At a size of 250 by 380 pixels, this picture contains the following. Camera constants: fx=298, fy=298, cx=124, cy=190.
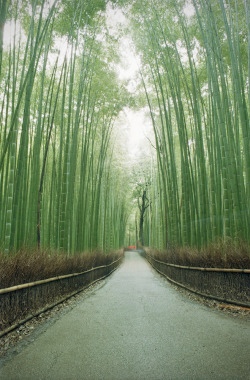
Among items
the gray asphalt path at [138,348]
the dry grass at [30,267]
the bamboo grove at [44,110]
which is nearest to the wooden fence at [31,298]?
the dry grass at [30,267]

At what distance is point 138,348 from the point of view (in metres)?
1.79

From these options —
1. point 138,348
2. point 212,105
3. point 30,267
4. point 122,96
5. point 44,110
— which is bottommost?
point 138,348

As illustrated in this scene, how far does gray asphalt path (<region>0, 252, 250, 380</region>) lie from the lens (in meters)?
1.44

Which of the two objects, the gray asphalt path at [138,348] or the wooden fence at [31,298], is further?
the wooden fence at [31,298]

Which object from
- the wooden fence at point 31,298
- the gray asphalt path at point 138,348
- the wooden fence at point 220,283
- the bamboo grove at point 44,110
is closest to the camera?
the gray asphalt path at point 138,348

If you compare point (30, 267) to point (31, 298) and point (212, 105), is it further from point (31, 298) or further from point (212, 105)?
point (212, 105)

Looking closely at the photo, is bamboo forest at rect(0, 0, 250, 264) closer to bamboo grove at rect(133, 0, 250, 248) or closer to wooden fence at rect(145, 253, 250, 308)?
bamboo grove at rect(133, 0, 250, 248)

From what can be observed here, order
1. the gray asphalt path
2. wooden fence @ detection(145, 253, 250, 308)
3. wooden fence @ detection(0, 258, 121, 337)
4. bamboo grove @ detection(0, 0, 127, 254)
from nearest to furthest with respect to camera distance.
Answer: the gray asphalt path < wooden fence @ detection(0, 258, 121, 337) < wooden fence @ detection(145, 253, 250, 308) < bamboo grove @ detection(0, 0, 127, 254)

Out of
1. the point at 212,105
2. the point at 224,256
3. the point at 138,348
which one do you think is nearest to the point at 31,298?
the point at 138,348

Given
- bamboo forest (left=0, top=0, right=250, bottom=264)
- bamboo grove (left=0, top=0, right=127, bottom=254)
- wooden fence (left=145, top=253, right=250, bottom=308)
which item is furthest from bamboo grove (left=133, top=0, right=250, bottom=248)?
bamboo grove (left=0, top=0, right=127, bottom=254)

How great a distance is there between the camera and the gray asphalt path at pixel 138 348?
4.72 feet

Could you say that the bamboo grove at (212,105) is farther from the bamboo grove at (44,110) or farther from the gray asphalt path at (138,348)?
the gray asphalt path at (138,348)

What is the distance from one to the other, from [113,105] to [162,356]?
5545 mm

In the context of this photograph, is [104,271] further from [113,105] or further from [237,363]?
[237,363]
